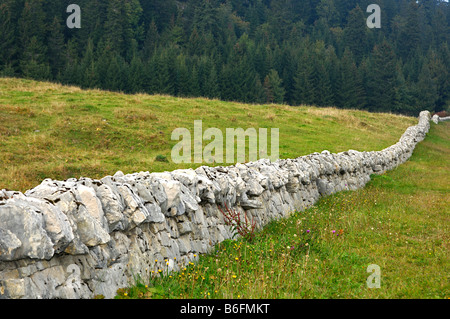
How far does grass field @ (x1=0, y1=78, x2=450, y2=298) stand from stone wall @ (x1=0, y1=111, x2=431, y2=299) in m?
0.36

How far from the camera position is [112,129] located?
2130 centimetres

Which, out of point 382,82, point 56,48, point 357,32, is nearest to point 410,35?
point 357,32

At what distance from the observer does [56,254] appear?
4.68 m

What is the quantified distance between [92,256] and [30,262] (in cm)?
85

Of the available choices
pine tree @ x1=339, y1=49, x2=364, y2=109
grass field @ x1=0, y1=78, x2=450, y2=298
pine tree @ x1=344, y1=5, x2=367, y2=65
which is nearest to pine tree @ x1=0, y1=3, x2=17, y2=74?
grass field @ x1=0, y1=78, x2=450, y2=298

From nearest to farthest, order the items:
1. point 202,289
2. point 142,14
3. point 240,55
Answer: point 202,289, point 240,55, point 142,14

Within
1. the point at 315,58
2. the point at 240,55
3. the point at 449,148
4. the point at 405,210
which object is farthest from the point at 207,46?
the point at 405,210

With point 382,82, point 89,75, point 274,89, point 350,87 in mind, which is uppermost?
point 382,82

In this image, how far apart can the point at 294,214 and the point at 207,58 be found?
75.2 meters

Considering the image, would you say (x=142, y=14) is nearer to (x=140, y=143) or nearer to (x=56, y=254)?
(x=140, y=143)

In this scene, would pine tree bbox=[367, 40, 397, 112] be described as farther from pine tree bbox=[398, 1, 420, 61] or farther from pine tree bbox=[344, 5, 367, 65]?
pine tree bbox=[398, 1, 420, 61]

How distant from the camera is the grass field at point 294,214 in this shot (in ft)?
20.2

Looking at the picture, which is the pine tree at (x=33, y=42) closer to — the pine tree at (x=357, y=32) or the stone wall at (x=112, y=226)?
the stone wall at (x=112, y=226)

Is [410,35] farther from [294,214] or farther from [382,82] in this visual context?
[294,214]
